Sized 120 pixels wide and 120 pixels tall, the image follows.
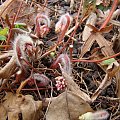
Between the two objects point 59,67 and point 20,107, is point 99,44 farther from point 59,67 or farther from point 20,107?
point 20,107

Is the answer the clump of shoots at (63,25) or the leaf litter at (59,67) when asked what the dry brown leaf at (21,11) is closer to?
the leaf litter at (59,67)

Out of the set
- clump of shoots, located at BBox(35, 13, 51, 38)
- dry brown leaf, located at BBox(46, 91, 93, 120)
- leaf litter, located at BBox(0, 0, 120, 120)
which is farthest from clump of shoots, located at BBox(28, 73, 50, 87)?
clump of shoots, located at BBox(35, 13, 51, 38)

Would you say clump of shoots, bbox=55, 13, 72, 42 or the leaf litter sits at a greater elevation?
clump of shoots, bbox=55, 13, 72, 42

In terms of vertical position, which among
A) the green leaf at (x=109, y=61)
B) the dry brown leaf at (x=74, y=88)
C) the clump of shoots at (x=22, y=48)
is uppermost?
the clump of shoots at (x=22, y=48)

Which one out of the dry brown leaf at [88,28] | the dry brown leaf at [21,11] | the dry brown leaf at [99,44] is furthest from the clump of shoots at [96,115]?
the dry brown leaf at [21,11]

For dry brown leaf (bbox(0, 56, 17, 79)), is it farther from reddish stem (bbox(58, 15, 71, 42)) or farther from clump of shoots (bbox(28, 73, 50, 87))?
reddish stem (bbox(58, 15, 71, 42))

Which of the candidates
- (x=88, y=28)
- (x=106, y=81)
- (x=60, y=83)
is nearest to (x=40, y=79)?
(x=60, y=83)
